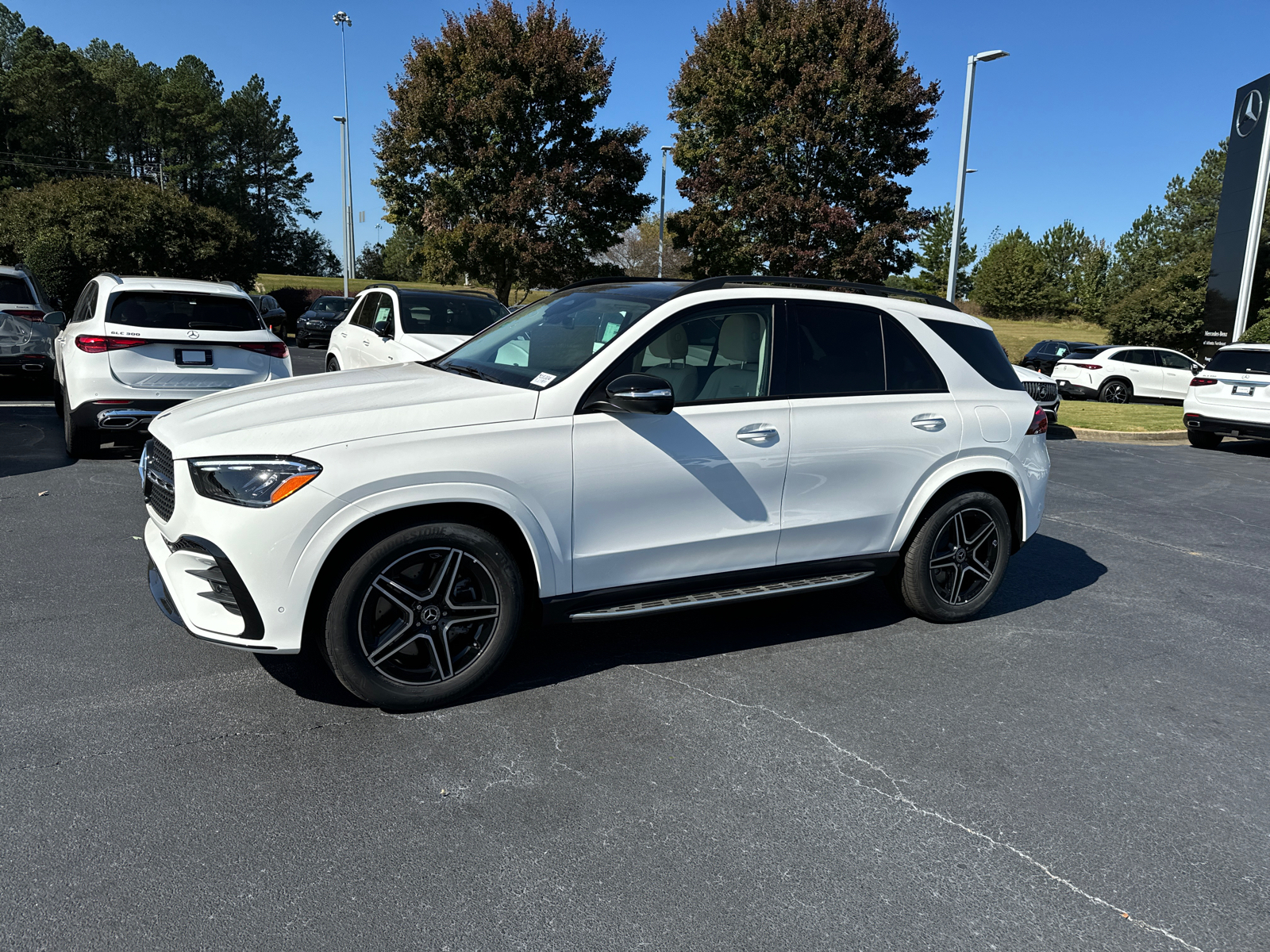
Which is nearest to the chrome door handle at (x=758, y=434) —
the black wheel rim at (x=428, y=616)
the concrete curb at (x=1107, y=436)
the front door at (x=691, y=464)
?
the front door at (x=691, y=464)

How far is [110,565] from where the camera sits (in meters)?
5.50

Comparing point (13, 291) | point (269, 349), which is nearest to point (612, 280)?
point (269, 349)

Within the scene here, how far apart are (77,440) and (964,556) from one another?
7771 millimetres

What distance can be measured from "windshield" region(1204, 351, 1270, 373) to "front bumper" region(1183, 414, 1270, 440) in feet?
2.53

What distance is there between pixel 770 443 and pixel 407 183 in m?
25.7

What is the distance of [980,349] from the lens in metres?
5.25

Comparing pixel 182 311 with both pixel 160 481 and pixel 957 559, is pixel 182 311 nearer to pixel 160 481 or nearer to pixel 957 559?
pixel 160 481

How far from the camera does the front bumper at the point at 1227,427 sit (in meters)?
13.4

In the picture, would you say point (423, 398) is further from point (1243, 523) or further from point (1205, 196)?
point (1205, 196)

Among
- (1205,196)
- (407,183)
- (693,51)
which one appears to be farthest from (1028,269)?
(407,183)

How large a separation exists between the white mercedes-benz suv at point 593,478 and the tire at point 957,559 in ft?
0.05

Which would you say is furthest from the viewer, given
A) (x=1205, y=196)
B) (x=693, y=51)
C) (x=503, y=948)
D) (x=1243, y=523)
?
(x=1205, y=196)

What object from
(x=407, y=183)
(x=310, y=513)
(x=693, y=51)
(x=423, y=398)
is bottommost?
(x=310, y=513)

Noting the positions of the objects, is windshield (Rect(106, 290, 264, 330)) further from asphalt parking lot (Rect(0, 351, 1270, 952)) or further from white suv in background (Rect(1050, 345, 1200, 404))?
white suv in background (Rect(1050, 345, 1200, 404))
